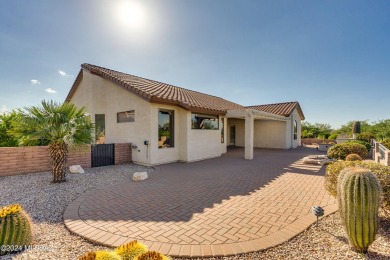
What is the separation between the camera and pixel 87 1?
8.48 m

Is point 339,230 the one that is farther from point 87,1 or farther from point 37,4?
point 37,4

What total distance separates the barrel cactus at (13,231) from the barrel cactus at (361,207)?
5.26 m

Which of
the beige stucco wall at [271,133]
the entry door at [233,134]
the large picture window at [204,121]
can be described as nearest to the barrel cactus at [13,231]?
the large picture window at [204,121]

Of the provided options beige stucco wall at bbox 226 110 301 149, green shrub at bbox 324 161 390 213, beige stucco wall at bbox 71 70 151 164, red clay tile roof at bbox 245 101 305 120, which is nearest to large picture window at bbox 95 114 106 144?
beige stucco wall at bbox 71 70 151 164

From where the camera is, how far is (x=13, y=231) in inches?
109

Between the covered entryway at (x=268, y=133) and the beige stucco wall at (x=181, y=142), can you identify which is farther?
the covered entryway at (x=268, y=133)

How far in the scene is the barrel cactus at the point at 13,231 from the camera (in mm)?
2719

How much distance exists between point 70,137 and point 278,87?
19815 mm

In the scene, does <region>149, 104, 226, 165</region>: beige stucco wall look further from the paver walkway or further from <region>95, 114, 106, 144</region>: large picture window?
<region>95, 114, 106, 144</region>: large picture window

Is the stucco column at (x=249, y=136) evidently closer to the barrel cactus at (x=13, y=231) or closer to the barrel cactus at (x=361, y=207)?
the barrel cactus at (x=361, y=207)

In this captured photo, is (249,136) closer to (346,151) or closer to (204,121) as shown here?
(204,121)

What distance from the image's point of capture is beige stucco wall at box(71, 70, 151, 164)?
33.9ft

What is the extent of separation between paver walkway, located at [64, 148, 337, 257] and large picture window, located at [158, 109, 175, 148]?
354cm

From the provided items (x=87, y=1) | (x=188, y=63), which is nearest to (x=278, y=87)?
(x=188, y=63)
